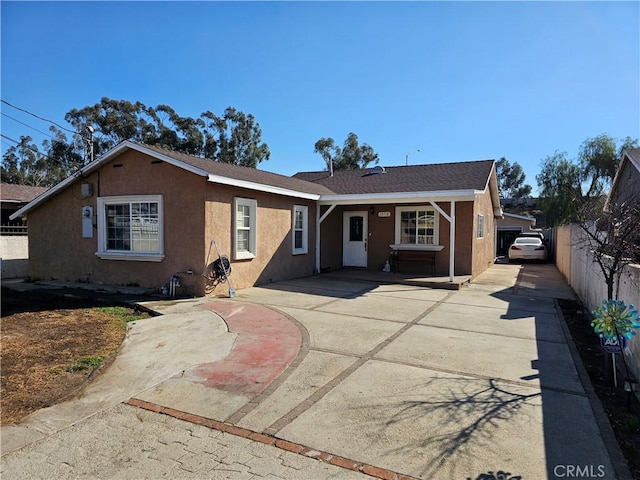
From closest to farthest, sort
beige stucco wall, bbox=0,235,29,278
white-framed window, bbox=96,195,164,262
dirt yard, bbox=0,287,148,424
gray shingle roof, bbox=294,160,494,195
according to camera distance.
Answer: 1. dirt yard, bbox=0,287,148,424
2. white-framed window, bbox=96,195,164,262
3. gray shingle roof, bbox=294,160,494,195
4. beige stucco wall, bbox=0,235,29,278

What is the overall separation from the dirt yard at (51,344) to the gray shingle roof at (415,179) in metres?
8.77

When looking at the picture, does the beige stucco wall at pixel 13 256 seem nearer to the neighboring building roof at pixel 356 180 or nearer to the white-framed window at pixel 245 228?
the neighboring building roof at pixel 356 180

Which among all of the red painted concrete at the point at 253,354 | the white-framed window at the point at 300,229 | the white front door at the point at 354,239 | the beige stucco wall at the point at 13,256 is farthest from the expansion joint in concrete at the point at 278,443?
the beige stucco wall at the point at 13,256

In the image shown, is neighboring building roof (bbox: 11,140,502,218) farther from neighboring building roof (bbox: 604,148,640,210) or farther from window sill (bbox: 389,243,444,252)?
neighboring building roof (bbox: 604,148,640,210)

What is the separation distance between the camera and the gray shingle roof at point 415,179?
1275cm

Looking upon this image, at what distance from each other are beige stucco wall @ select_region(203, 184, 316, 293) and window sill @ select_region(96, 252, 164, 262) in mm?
1537

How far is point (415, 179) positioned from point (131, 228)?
9.47 meters

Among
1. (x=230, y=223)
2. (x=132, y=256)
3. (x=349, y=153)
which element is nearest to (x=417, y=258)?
(x=230, y=223)

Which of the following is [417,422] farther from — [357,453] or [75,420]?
[75,420]

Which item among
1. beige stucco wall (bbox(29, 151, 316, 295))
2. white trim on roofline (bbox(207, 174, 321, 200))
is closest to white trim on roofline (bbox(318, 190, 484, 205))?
white trim on roofline (bbox(207, 174, 321, 200))

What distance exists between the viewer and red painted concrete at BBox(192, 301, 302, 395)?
4438 mm

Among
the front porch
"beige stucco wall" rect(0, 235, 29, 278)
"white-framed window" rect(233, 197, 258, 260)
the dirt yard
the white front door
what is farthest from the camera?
the white front door

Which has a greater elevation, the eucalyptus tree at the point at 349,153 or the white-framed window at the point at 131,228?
the eucalyptus tree at the point at 349,153

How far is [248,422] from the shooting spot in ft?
11.5
